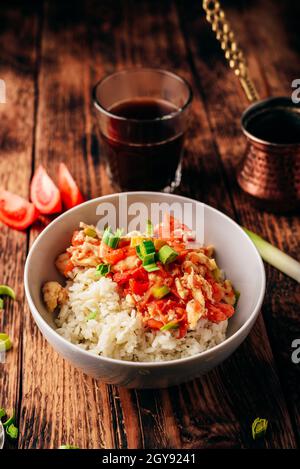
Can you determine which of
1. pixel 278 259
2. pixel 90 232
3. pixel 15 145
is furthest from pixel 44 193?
pixel 278 259

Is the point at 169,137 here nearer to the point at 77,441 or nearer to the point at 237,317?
the point at 237,317

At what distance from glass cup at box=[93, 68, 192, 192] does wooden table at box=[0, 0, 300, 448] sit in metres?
0.16

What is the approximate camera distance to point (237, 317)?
2191mm

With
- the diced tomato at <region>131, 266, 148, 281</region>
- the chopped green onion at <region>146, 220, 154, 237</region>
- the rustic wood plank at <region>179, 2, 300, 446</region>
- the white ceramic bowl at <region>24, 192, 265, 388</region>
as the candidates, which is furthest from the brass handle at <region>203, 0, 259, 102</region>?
the diced tomato at <region>131, 266, 148, 281</region>

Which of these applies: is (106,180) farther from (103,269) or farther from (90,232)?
(103,269)

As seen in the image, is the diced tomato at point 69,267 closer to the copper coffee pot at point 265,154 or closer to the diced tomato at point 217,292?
the diced tomato at point 217,292

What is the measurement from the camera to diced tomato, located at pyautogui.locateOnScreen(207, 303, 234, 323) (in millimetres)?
2047

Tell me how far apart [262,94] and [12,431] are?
2.42m

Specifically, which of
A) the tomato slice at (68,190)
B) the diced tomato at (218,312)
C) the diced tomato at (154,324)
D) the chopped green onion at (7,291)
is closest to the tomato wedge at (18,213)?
the tomato slice at (68,190)

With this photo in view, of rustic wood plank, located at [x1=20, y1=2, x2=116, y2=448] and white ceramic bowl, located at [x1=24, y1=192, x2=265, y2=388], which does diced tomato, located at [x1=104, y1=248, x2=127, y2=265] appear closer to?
white ceramic bowl, located at [x1=24, y1=192, x2=265, y2=388]

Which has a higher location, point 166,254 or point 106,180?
point 166,254

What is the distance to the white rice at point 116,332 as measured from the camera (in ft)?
6.55

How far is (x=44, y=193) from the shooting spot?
285 centimetres

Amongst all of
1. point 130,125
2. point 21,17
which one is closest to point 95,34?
point 21,17
